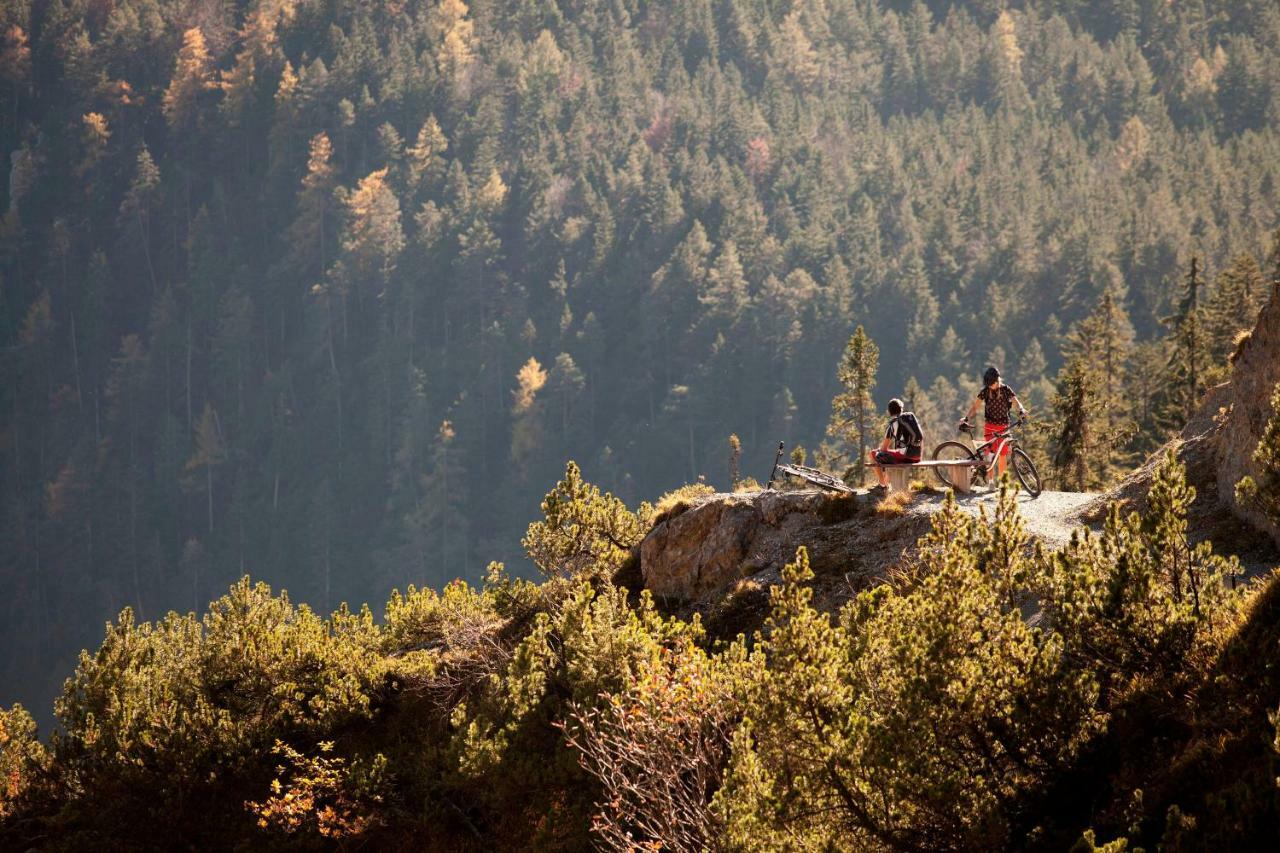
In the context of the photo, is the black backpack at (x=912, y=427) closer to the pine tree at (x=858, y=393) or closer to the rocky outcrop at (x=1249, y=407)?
the rocky outcrop at (x=1249, y=407)

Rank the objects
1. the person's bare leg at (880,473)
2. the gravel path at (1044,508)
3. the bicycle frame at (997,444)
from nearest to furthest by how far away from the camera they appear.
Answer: the gravel path at (1044,508) < the bicycle frame at (997,444) < the person's bare leg at (880,473)

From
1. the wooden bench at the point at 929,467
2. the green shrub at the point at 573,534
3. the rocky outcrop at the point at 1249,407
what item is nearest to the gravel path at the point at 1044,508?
the wooden bench at the point at 929,467

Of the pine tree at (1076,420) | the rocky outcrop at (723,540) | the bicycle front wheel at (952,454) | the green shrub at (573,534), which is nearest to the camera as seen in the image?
the bicycle front wheel at (952,454)

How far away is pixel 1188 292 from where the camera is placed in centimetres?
6612

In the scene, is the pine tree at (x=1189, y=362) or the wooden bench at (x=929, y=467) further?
the pine tree at (x=1189, y=362)

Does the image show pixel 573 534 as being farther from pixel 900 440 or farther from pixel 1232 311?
pixel 1232 311

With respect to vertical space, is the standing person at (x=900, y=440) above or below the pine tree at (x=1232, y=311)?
below

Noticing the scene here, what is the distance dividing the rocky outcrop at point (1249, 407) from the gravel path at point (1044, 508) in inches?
85.5

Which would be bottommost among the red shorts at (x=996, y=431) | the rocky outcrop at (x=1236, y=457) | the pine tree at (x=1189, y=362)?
the rocky outcrop at (x=1236, y=457)

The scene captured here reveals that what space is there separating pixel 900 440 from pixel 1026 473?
7.60 feet

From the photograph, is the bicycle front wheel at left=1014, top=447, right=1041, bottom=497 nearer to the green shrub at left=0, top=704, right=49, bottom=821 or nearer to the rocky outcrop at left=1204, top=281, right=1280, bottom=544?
the rocky outcrop at left=1204, top=281, right=1280, bottom=544

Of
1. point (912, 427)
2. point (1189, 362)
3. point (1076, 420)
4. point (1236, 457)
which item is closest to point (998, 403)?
point (912, 427)

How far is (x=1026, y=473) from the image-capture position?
22.3 meters

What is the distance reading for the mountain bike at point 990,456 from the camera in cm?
2136
